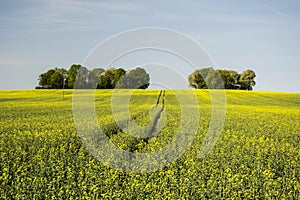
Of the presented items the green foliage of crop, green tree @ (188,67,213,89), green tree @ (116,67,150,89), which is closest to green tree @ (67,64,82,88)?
green tree @ (116,67,150,89)

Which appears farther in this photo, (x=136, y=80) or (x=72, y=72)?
(x=72, y=72)

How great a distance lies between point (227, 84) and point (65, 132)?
7893 centimetres

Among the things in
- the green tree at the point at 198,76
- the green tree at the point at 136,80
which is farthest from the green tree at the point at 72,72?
the green tree at the point at 198,76

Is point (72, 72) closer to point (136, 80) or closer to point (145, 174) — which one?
point (136, 80)

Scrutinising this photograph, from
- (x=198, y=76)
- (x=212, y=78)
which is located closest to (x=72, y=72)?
(x=198, y=76)

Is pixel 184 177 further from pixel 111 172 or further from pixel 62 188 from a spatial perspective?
pixel 62 188

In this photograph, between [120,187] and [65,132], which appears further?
[65,132]

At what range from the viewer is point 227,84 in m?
96.3

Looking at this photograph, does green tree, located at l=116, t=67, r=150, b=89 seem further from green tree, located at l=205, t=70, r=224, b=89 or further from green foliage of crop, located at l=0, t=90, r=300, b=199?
green foliage of crop, located at l=0, t=90, r=300, b=199

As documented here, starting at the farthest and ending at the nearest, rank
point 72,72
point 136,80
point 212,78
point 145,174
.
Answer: point 72,72 < point 136,80 < point 212,78 < point 145,174

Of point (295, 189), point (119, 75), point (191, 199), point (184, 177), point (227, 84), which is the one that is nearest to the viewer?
point (191, 199)

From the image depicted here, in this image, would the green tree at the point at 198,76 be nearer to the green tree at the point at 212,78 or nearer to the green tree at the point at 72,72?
the green tree at the point at 212,78

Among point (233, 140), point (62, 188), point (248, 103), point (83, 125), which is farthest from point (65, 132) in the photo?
point (248, 103)

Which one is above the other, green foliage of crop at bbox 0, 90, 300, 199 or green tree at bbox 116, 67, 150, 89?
green tree at bbox 116, 67, 150, 89
